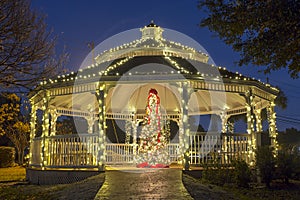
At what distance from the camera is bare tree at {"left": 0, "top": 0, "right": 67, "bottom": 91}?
954 centimetres

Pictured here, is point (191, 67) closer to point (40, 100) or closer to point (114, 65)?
point (114, 65)

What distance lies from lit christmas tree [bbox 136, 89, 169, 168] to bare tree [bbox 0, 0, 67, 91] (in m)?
5.23

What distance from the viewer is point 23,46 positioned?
32.3 ft

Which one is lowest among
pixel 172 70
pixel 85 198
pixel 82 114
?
pixel 85 198

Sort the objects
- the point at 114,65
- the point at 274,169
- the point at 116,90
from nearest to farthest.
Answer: the point at 274,169 < the point at 114,65 < the point at 116,90

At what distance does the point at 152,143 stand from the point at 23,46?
6789 mm

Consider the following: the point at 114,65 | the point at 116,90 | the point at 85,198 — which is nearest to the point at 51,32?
the point at 114,65

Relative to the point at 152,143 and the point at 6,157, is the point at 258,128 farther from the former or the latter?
the point at 6,157

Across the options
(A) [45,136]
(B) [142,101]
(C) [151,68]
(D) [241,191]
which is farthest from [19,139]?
(D) [241,191]

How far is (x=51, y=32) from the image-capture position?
418 inches

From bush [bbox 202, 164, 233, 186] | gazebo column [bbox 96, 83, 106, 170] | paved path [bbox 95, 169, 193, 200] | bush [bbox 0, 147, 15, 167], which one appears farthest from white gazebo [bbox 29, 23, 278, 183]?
bush [bbox 0, 147, 15, 167]

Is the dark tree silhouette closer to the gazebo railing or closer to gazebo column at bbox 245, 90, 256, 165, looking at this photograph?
gazebo column at bbox 245, 90, 256, 165

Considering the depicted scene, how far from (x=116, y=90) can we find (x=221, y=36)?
8480 mm

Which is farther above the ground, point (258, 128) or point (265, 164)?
point (258, 128)
